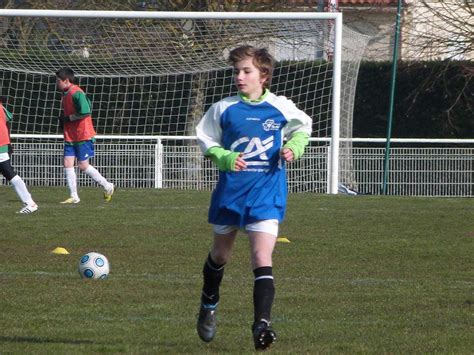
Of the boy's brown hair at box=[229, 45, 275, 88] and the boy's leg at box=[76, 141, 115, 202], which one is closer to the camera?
the boy's brown hair at box=[229, 45, 275, 88]

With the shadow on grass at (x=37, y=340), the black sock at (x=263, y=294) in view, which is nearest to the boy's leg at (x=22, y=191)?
the shadow on grass at (x=37, y=340)

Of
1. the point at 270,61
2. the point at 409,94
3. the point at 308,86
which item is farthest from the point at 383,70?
the point at 270,61

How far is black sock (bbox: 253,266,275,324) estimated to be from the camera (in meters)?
6.52

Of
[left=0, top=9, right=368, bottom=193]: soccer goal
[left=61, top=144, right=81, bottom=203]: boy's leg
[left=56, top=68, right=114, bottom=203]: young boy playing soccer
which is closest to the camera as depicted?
[left=56, top=68, right=114, bottom=203]: young boy playing soccer

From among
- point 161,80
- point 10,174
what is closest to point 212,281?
point 10,174

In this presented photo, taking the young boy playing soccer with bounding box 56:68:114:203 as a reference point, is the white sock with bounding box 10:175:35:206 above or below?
below

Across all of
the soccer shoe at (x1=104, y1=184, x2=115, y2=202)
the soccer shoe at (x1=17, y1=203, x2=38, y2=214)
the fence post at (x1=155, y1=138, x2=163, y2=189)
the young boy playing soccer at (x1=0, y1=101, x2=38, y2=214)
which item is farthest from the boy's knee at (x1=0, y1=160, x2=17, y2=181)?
the fence post at (x1=155, y1=138, x2=163, y2=189)

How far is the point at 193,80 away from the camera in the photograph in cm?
2309

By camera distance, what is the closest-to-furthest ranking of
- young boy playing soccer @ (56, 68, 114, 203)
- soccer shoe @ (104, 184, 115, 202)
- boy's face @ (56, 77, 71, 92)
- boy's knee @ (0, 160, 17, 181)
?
boy's knee @ (0, 160, 17, 181) → boy's face @ (56, 77, 71, 92) → young boy playing soccer @ (56, 68, 114, 203) → soccer shoe @ (104, 184, 115, 202)

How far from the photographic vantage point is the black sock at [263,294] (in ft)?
21.4

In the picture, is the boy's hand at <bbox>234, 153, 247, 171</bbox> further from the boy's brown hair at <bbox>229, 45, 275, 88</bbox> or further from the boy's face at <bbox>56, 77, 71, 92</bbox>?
the boy's face at <bbox>56, 77, 71, 92</bbox>

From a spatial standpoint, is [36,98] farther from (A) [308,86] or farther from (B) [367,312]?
(B) [367,312]

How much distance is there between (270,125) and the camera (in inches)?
267

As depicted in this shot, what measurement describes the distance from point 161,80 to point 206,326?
1726 centimetres
